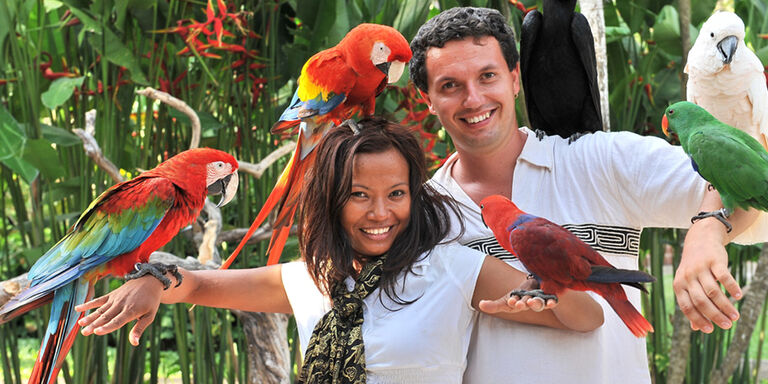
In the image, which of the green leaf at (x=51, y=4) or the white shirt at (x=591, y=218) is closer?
the white shirt at (x=591, y=218)

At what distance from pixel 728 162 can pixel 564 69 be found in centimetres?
67

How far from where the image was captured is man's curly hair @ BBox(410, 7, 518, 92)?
1.09 meters

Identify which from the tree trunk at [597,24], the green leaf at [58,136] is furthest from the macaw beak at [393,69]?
the green leaf at [58,136]

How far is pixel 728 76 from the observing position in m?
1.22

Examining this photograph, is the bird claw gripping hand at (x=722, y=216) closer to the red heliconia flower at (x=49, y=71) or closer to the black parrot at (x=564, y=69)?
the black parrot at (x=564, y=69)

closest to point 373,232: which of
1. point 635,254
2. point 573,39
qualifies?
point 635,254

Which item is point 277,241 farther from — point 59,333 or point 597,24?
point 597,24

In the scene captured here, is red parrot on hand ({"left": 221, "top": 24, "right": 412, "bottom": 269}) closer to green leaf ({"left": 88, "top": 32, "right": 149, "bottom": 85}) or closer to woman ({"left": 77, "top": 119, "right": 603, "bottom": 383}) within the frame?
woman ({"left": 77, "top": 119, "right": 603, "bottom": 383})

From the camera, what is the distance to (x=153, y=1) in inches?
74.1

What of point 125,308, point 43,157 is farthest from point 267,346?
point 125,308

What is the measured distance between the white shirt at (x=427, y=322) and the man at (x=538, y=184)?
9 cm

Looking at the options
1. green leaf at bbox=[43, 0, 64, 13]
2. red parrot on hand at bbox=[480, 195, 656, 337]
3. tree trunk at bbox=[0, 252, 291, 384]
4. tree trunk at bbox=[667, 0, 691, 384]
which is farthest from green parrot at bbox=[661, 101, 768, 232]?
green leaf at bbox=[43, 0, 64, 13]

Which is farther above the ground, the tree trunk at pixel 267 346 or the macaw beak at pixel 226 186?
the macaw beak at pixel 226 186

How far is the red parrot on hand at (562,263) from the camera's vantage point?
2.47ft
